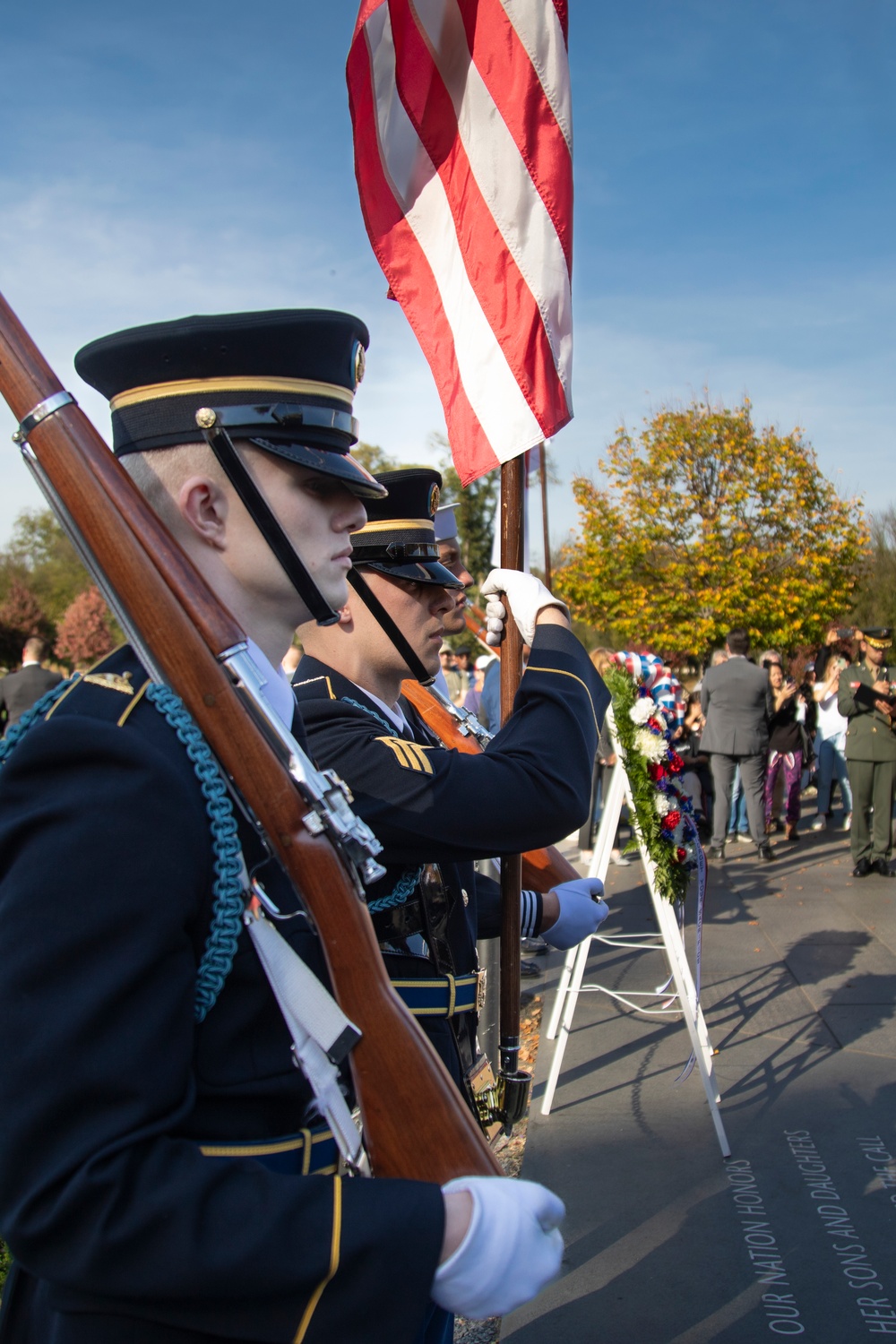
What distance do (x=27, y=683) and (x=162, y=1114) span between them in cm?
971

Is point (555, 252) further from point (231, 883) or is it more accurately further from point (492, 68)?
point (231, 883)

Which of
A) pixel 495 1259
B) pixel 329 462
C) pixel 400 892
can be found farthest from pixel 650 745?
pixel 495 1259

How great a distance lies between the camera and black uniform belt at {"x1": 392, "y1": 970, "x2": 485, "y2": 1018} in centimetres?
209

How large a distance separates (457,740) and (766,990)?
4125mm

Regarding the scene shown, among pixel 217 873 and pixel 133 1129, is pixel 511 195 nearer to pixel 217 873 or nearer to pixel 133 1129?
pixel 217 873

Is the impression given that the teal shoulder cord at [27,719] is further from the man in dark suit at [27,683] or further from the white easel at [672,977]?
the man in dark suit at [27,683]

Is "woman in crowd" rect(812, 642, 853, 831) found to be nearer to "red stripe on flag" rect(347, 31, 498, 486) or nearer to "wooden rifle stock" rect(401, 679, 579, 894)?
"wooden rifle stock" rect(401, 679, 579, 894)

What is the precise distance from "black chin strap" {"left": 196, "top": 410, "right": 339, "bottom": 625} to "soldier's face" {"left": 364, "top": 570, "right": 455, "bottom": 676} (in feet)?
3.72

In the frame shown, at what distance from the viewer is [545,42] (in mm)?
2787

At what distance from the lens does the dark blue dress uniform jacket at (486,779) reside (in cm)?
185

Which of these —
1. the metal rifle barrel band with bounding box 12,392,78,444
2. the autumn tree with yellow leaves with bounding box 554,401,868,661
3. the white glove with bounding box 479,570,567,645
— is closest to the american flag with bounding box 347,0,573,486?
the white glove with bounding box 479,570,567,645

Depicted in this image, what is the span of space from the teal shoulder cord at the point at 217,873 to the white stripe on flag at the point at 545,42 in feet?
8.07

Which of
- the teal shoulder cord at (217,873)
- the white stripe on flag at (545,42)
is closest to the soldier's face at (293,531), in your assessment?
the teal shoulder cord at (217,873)

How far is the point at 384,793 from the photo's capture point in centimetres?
191
